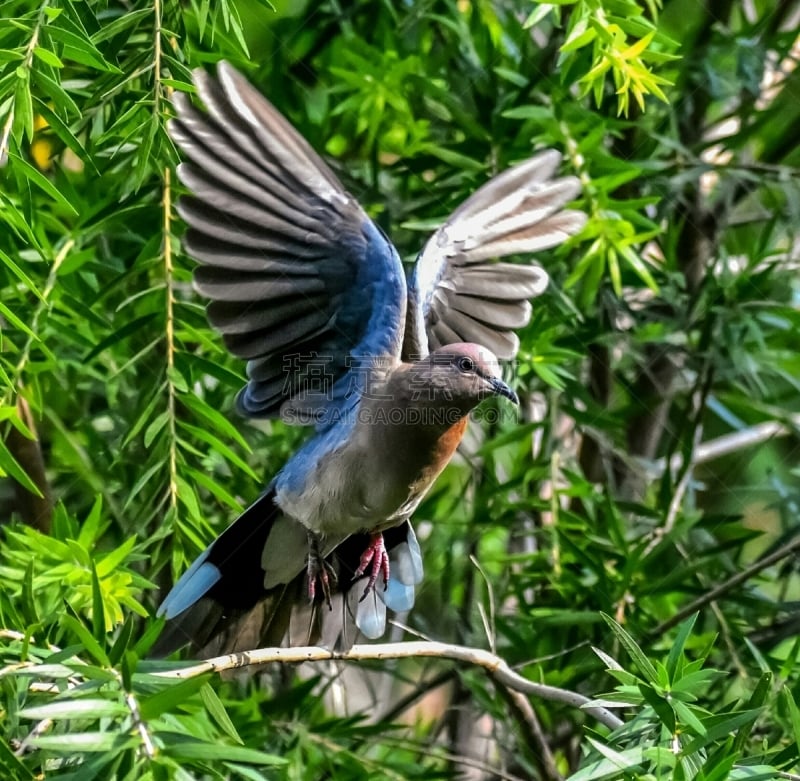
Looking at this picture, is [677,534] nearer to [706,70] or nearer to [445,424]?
[445,424]

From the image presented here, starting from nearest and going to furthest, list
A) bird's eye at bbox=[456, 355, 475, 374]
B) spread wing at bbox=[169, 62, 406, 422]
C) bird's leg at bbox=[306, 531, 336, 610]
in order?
spread wing at bbox=[169, 62, 406, 422] < bird's eye at bbox=[456, 355, 475, 374] < bird's leg at bbox=[306, 531, 336, 610]

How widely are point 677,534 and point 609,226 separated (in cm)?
64

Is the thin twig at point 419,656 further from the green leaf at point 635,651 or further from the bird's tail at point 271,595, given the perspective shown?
the bird's tail at point 271,595

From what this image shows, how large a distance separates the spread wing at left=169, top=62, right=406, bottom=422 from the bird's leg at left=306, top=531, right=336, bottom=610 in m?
0.29

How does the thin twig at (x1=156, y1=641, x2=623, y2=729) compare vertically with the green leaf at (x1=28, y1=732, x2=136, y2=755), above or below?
below

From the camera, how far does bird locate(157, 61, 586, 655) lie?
204cm

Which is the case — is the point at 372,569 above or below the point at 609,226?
below

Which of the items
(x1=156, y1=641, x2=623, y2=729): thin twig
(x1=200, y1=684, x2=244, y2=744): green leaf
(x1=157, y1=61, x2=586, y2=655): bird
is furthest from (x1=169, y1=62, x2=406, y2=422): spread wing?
(x1=200, y1=684, x2=244, y2=744): green leaf

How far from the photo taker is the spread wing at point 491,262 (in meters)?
2.29

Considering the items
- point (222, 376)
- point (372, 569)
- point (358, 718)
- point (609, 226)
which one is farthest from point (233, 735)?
point (609, 226)

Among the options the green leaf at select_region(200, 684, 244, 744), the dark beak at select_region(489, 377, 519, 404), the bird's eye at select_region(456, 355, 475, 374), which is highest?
the green leaf at select_region(200, 684, 244, 744)

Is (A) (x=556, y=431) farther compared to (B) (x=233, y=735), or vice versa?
(A) (x=556, y=431)

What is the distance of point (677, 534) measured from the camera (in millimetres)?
2336

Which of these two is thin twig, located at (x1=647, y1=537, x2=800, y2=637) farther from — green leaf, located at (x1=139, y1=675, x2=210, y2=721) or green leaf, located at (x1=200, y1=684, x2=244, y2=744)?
green leaf, located at (x1=139, y1=675, x2=210, y2=721)
